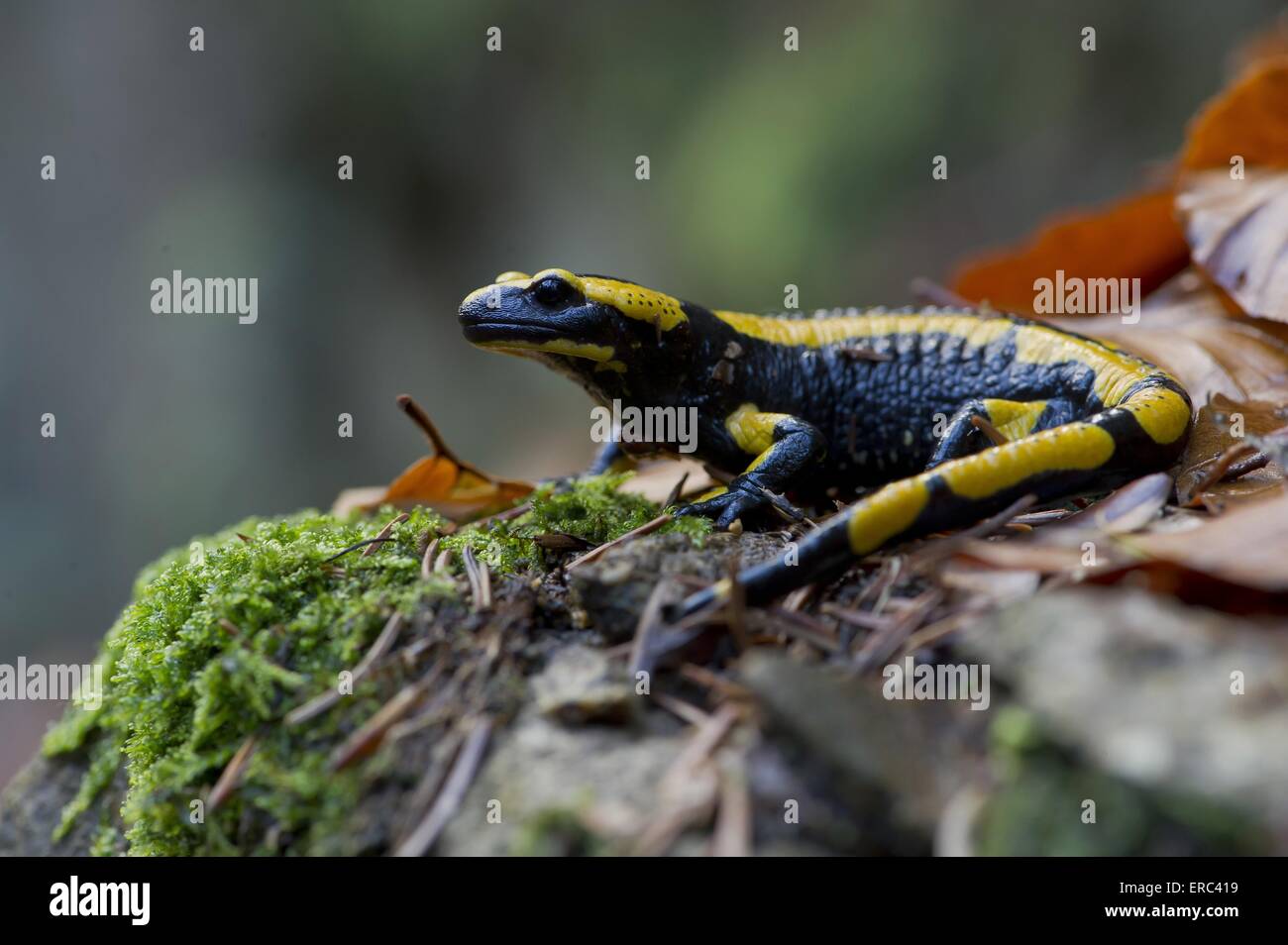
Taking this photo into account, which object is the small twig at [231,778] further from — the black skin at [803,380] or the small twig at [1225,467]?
the small twig at [1225,467]

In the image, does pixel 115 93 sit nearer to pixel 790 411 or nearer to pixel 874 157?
pixel 874 157

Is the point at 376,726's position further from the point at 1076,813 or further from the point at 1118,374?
the point at 1118,374

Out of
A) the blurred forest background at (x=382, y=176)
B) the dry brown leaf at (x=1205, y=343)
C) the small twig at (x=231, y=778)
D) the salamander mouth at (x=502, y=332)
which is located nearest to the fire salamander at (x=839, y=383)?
the salamander mouth at (x=502, y=332)

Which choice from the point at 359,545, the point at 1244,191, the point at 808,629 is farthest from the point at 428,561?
the point at 1244,191

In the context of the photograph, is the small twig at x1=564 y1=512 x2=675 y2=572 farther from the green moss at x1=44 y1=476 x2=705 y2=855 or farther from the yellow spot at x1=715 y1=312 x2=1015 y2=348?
the yellow spot at x1=715 y1=312 x2=1015 y2=348

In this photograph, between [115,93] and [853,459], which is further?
[115,93]
